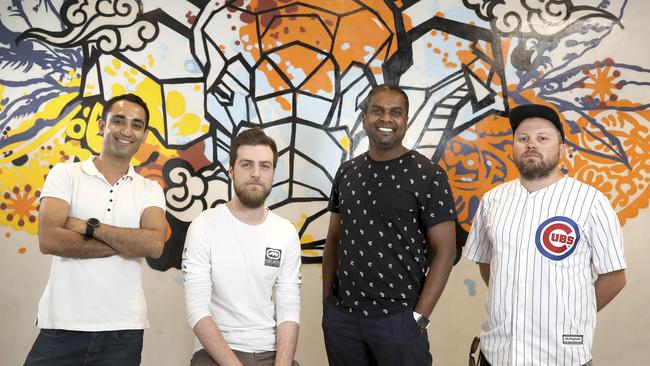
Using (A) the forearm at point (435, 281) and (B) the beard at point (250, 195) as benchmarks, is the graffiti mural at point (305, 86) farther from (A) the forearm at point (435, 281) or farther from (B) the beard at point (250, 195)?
(B) the beard at point (250, 195)

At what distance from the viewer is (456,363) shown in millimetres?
3447

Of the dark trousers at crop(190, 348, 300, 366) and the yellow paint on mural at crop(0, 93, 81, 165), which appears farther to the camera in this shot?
the yellow paint on mural at crop(0, 93, 81, 165)

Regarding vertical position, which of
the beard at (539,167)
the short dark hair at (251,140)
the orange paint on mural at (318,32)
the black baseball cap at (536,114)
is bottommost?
the beard at (539,167)

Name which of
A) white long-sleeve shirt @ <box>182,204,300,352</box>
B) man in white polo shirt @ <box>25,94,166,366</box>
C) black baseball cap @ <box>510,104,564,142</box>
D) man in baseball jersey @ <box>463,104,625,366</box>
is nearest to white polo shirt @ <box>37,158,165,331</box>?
man in white polo shirt @ <box>25,94,166,366</box>

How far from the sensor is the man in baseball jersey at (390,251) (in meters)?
2.50

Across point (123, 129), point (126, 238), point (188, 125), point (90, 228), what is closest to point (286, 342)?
point (126, 238)

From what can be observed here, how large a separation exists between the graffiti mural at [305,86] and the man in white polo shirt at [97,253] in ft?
2.98

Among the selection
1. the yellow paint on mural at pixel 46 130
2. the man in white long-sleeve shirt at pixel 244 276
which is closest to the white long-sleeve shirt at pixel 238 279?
the man in white long-sleeve shirt at pixel 244 276

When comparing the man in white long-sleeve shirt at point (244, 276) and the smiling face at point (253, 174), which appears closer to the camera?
the man in white long-sleeve shirt at point (244, 276)

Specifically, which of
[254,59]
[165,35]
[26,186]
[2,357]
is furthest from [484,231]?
[2,357]

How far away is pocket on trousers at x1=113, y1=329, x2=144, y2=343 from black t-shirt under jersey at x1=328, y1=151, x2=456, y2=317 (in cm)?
93

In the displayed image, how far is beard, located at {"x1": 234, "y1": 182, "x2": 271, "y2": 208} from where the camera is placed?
239 cm

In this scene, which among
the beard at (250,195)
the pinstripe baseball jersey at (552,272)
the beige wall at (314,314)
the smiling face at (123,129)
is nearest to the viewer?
the pinstripe baseball jersey at (552,272)

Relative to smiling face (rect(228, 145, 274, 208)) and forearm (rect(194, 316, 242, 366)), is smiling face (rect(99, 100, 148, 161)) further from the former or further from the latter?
forearm (rect(194, 316, 242, 366))
